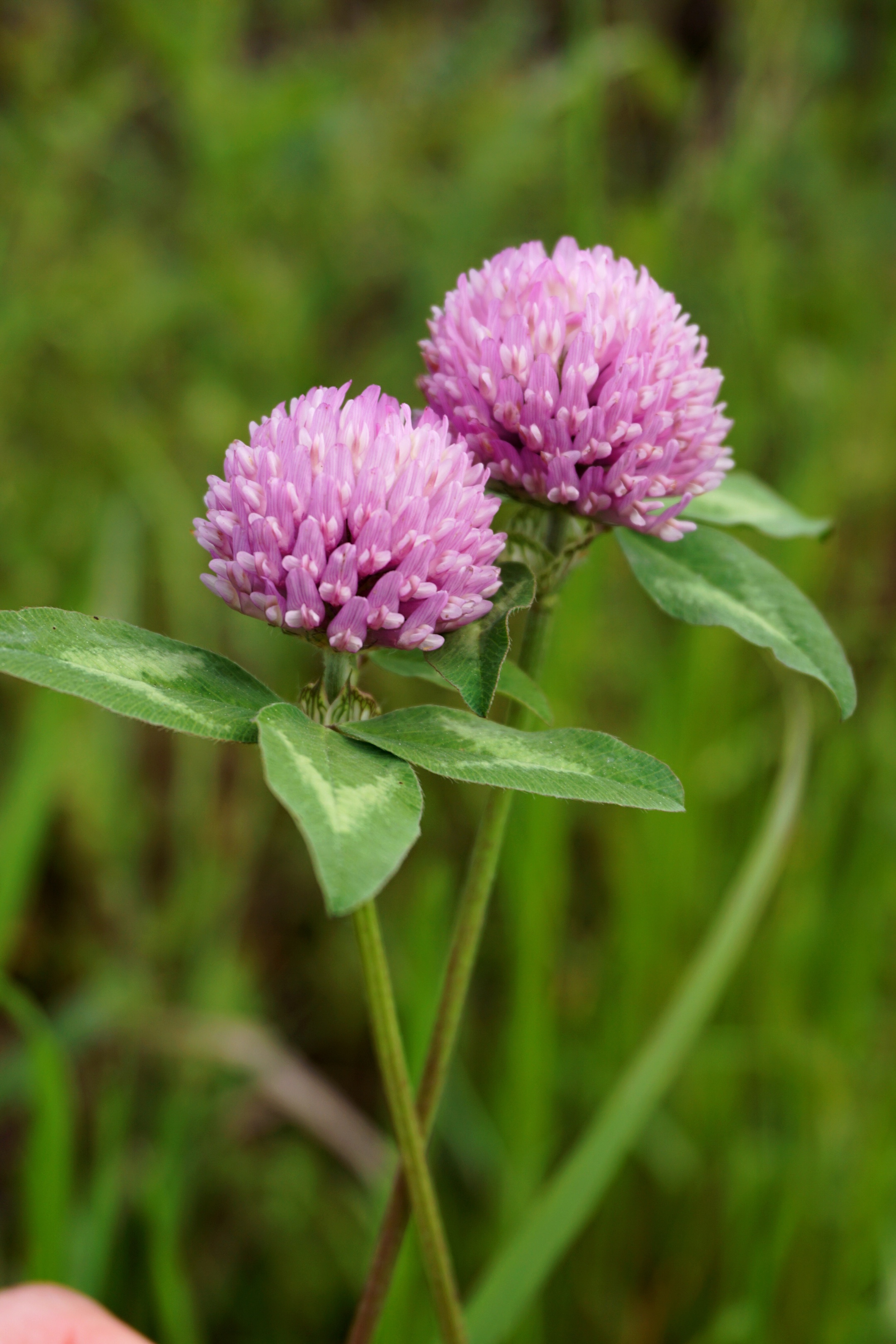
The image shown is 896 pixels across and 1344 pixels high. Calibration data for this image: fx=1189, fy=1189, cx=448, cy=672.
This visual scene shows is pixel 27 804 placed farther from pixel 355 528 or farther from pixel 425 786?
pixel 355 528

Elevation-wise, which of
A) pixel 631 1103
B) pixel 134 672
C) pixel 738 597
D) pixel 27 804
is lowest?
pixel 631 1103

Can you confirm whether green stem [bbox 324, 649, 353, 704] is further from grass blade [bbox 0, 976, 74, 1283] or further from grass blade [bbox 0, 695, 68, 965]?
grass blade [bbox 0, 695, 68, 965]

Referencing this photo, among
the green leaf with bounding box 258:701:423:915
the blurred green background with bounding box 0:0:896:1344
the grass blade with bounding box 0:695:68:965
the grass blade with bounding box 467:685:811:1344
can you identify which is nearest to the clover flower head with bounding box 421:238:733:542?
the green leaf with bounding box 258:701:423:915

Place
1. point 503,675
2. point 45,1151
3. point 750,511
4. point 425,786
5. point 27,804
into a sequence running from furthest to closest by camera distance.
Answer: point 425,786 < point 27,804 < point 45,1151 < point 750,511 < point 503,675

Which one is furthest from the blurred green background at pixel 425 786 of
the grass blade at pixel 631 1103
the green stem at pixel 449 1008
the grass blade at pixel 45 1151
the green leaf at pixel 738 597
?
the green leaf at pixel 738 597

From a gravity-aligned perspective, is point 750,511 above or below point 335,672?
above

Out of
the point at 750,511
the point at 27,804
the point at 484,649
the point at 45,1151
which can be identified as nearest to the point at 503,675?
the point at 484,649

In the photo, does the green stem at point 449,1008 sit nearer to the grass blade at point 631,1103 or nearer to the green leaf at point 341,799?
the green leaf at point 341,799

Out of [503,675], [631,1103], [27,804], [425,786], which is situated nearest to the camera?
[503,675]
